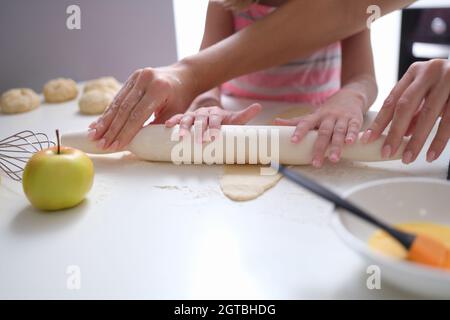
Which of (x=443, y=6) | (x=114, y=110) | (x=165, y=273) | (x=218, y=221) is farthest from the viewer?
(x=443, y=6)

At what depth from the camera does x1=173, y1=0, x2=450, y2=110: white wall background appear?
1.98 metres

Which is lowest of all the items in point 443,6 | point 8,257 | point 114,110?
point 8,257

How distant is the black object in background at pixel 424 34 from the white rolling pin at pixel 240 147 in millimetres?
1329

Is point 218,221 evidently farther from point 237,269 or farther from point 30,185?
point 30,185

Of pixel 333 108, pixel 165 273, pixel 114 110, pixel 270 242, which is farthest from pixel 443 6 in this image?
pixel 165 273

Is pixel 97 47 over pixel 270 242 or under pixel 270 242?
over

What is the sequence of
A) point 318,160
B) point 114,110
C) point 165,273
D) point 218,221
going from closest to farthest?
point 165,273 → point 218,221 → point 318,160 → point 114,110

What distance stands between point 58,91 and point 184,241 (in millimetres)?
994

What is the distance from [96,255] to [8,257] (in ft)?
0.41

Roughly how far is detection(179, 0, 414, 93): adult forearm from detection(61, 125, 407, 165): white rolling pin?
0.84ft

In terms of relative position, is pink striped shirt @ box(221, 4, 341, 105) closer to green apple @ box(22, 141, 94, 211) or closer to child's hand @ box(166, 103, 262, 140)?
child's hand @ box(166, 103, 262, 140)

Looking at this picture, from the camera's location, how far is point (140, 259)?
22.7 inches

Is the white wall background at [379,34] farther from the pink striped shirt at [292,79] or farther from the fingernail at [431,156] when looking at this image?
the fingernail at [431,156]

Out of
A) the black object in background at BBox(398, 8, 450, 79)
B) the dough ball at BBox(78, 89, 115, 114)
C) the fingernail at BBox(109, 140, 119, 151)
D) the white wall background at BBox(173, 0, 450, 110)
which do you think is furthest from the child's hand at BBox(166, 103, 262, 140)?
the black object in background at BBox(398, 8, 450, 79)
